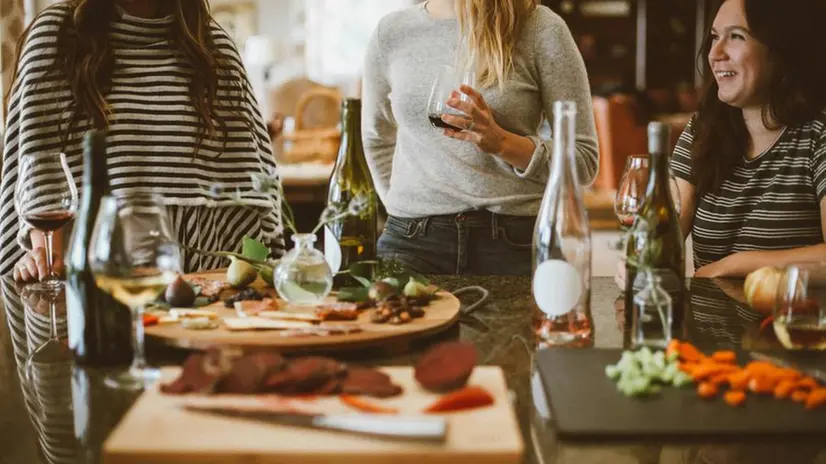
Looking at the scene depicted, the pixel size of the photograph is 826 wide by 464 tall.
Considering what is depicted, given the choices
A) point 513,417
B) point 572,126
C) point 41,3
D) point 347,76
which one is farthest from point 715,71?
point 347,76

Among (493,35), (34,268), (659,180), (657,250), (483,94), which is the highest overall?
(493,35)

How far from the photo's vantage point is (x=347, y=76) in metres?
10.2

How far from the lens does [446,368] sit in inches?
38.7

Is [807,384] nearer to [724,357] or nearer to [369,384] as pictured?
[724,357]

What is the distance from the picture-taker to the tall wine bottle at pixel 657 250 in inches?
46.9

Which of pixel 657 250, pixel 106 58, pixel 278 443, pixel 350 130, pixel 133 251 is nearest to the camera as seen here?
pixel 278 443

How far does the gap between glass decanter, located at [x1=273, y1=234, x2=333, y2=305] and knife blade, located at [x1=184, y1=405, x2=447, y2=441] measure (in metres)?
0.43

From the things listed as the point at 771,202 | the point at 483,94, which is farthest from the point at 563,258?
the point at 771,202

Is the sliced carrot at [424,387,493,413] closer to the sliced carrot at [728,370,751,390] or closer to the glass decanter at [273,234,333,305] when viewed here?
the sliced carrot at [728,370,751,390]

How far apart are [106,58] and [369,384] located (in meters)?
1.15

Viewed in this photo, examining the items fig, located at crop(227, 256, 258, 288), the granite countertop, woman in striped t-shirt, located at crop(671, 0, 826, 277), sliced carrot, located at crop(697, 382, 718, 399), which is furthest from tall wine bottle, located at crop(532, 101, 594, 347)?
woman in striped t-shirt, located at crop(671, 0, 826, 277)

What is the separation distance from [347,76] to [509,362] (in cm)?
928

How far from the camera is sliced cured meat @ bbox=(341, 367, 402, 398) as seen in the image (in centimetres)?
95

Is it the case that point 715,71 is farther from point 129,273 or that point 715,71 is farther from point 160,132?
point 129,273
